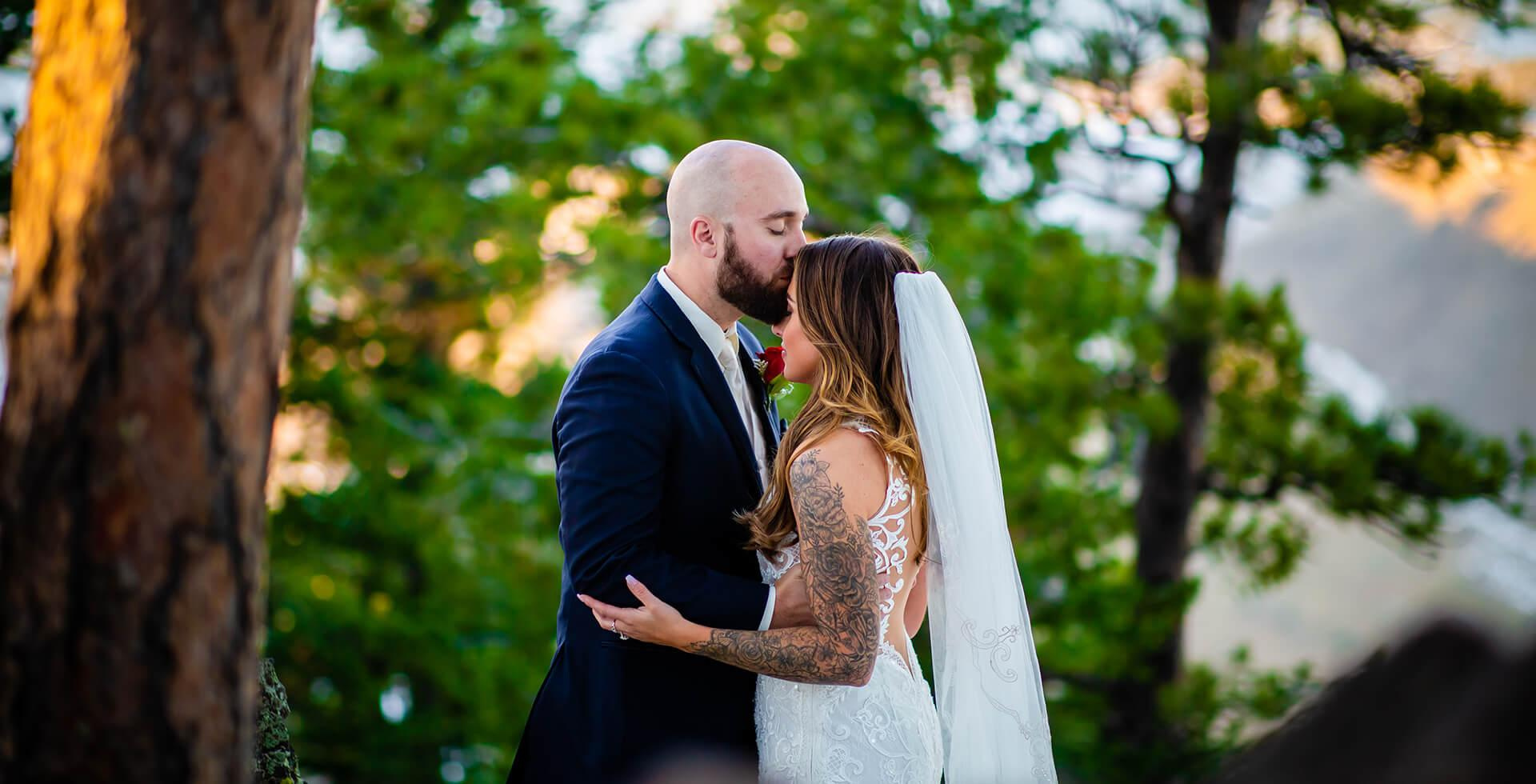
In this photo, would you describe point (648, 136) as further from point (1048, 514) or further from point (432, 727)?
point (432, 727)

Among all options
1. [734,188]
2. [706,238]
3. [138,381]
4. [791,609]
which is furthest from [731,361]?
[138,381]

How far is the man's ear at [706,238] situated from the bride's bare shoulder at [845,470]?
0.77m

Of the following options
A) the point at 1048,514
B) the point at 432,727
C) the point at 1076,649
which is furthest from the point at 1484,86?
the point at 432,727

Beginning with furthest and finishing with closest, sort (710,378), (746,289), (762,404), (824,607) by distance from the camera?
(762,404), (746,289), (710,378), (824,607)

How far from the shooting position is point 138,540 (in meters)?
1.63

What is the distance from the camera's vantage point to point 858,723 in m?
2.95

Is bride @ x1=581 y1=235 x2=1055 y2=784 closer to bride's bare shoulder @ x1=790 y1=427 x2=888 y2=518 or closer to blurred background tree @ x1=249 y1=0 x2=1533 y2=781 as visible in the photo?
bride's bare shoulder @ x1=790 y1=427 x2=888 y2=518

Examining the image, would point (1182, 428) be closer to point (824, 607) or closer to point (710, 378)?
point (710, 378)

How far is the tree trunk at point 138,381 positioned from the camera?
162 centimetres

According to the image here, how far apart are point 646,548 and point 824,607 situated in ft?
1.50

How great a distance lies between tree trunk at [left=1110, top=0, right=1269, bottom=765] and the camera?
7328 millimetres

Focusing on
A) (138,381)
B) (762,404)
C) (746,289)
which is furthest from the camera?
(762,404)

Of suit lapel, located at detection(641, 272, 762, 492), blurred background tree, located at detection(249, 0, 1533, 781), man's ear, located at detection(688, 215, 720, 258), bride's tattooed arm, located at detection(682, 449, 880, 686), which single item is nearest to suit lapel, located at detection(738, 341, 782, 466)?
suit lapel, located at detection(641, 272, 762, 492)

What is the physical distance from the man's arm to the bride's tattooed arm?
2.9 inches
